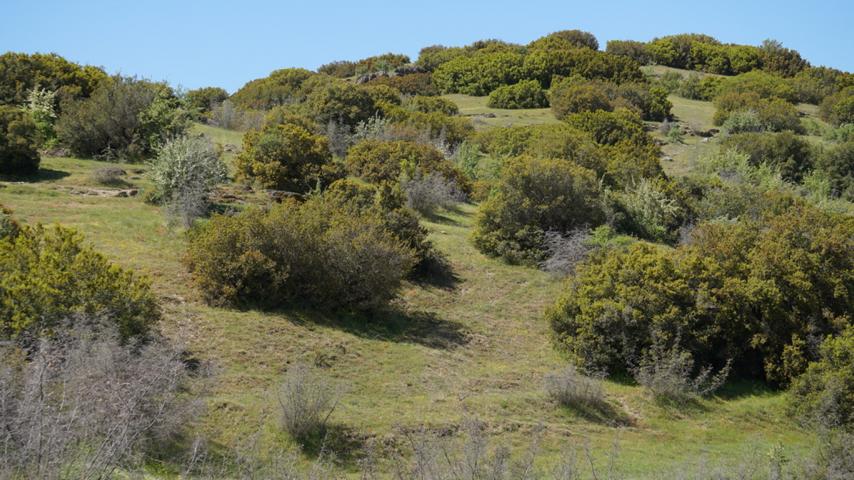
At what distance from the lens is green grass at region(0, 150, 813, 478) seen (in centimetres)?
1076

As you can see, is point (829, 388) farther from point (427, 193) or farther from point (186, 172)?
point (186, 172)

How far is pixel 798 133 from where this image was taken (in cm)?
4509

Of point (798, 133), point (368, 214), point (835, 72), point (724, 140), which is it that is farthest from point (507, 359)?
point (835, 72)

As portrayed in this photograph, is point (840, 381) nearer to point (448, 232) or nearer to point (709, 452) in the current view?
point (709, 452)

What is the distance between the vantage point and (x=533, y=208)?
813 inches

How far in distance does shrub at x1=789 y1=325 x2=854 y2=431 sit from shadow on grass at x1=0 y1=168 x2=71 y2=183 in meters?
18.1

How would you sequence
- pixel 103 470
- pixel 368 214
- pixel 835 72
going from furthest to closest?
pixel 835 72, pixel 368 214, pixel 103 470

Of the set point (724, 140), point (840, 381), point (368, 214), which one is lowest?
point (840, 381)

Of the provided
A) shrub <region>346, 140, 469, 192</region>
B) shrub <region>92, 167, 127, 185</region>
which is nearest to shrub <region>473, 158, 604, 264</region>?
shrub <region>346, 140, 469, 192</region>

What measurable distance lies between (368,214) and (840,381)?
9942 millimetres

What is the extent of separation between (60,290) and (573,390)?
792 cm

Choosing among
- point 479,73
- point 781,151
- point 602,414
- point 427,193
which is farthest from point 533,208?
point 479,73

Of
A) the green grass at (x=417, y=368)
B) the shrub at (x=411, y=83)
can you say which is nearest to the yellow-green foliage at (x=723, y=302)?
the green grass at (x=417, y=368)

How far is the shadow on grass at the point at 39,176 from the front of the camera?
19.3 m
